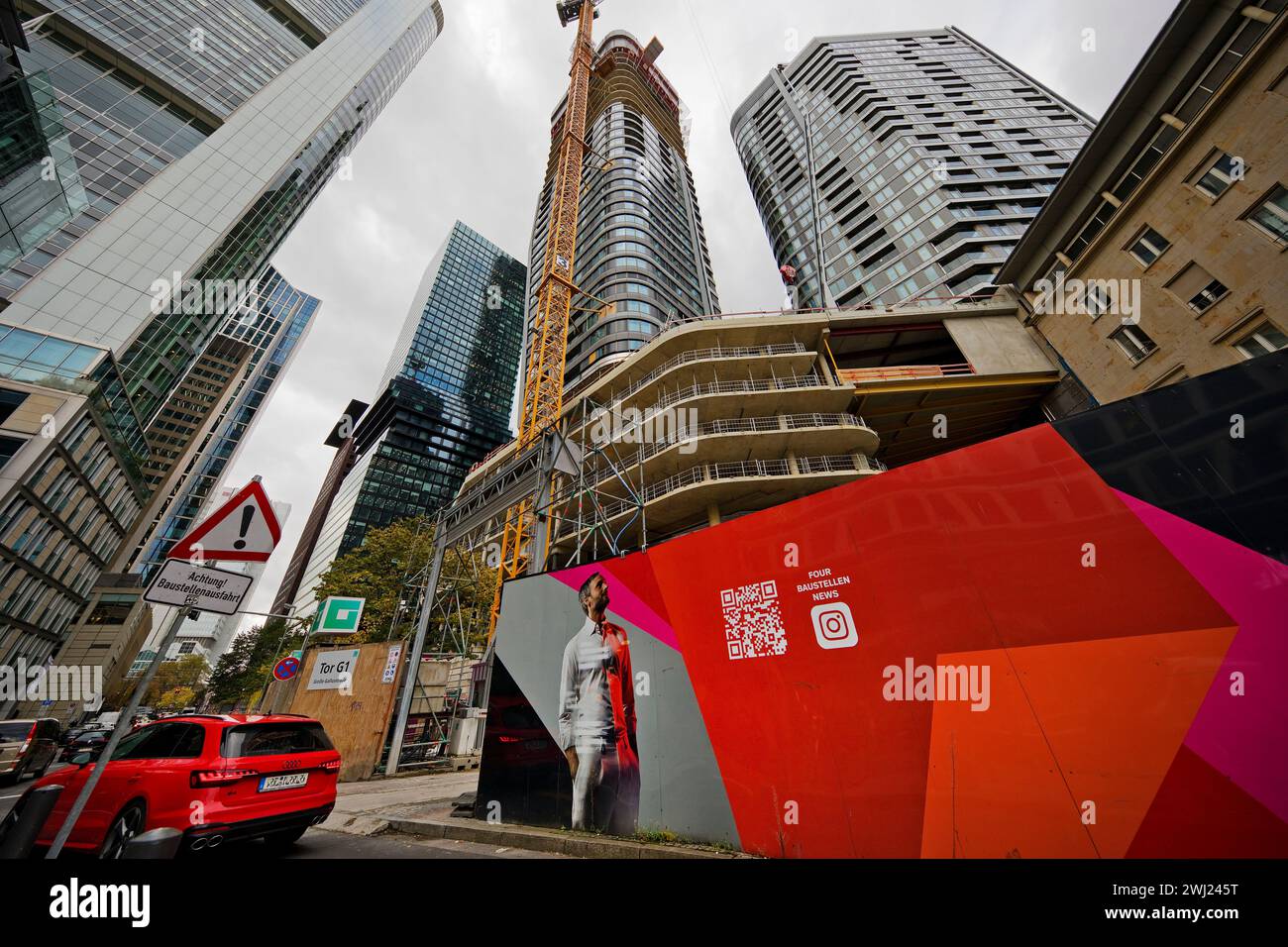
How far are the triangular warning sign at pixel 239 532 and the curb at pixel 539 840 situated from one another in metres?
4.15

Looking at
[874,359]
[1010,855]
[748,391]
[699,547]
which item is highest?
[874,359]

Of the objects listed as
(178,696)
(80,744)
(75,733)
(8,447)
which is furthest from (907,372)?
(178,696)

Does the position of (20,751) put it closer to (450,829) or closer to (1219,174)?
(450,829)

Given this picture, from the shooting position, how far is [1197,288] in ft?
41.1

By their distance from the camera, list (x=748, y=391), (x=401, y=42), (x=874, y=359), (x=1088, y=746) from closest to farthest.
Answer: (x=1088, y=746) < (x=748, y=391) < (x=874, y=359) < (x=401, y=42)

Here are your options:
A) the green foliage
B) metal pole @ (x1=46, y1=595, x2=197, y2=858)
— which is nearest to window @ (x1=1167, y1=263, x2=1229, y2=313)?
metal pole @ (x1=46, y1=595, x2=197, y2=858)

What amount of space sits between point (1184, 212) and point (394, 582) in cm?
3451

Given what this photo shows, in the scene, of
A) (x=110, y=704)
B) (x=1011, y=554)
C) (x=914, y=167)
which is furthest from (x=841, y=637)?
(x=110, y=704)

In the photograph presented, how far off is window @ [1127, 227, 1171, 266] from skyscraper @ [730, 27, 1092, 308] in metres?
18.4

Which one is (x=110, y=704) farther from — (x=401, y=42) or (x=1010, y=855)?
(x=401, y=42)

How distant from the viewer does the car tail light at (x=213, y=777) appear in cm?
397
